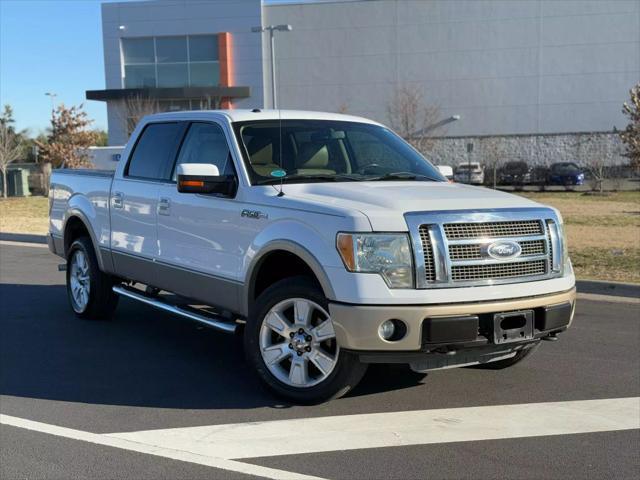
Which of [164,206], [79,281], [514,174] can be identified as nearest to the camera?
[164,206]

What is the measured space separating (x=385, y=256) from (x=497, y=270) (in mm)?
762

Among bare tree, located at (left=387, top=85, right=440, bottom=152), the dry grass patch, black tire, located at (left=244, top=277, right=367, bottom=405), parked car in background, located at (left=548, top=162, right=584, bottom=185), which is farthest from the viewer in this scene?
bare tree, located at (left=387, top=85, right=440, bottom=152)

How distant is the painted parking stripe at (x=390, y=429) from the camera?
4.21 m

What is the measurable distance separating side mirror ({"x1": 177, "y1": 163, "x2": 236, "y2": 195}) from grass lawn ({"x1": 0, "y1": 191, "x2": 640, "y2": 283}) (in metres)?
6.47

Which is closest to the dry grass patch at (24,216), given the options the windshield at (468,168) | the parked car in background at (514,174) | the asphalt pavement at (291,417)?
the asphalt pavement at (291,417)

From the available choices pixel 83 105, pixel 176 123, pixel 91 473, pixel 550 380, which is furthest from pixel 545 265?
pixel 83 105

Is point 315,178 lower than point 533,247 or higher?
higher

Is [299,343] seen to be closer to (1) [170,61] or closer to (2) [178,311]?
(2) [178,311]

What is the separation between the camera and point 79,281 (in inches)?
301

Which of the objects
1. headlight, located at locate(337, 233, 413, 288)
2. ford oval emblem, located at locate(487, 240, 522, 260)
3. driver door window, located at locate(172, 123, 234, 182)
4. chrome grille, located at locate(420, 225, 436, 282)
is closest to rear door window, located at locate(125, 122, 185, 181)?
driver door window, located at locate(172, 123, 234, 182)

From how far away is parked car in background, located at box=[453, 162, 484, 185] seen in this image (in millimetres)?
41491

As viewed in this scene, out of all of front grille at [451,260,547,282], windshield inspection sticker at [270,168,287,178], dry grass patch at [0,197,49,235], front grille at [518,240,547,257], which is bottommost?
dry grass patch at [0,197,49,235]

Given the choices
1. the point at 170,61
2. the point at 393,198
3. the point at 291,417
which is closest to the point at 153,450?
the point at 291,417

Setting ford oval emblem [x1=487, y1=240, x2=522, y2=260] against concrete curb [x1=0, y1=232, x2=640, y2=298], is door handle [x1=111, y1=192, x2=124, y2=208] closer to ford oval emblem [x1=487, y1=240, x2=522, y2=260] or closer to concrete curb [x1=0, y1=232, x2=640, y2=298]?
ford oval emblem [x1=487, y1=240, x2=522, y2=260]
